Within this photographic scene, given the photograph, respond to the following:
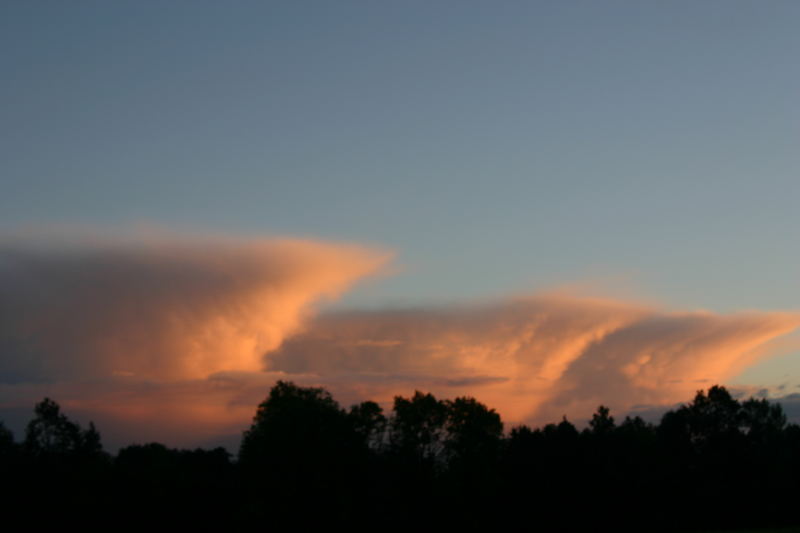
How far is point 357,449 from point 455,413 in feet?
97.4

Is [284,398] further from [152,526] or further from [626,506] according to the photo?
[626,506]

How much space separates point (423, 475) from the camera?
375 feet

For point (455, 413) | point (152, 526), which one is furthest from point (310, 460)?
point (455, 413)

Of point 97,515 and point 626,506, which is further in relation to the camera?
point 626,506

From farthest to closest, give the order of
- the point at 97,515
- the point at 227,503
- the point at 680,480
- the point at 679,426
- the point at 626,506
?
the point at 679,426, the point at 680,480, the point at 626,506, the point at 227,503, the point at 97,515

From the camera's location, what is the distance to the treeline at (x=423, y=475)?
9806 cm

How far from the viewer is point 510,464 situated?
4520 inches

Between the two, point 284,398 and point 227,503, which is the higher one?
point 284,398

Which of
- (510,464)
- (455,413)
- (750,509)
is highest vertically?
(455,413)

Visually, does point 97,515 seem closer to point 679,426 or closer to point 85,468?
point 85,468

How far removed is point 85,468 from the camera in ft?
326

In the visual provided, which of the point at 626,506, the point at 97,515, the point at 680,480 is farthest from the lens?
the point at 680,480

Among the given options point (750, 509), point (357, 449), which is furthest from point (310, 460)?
point (750, 509)

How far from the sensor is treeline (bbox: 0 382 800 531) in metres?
98.1
